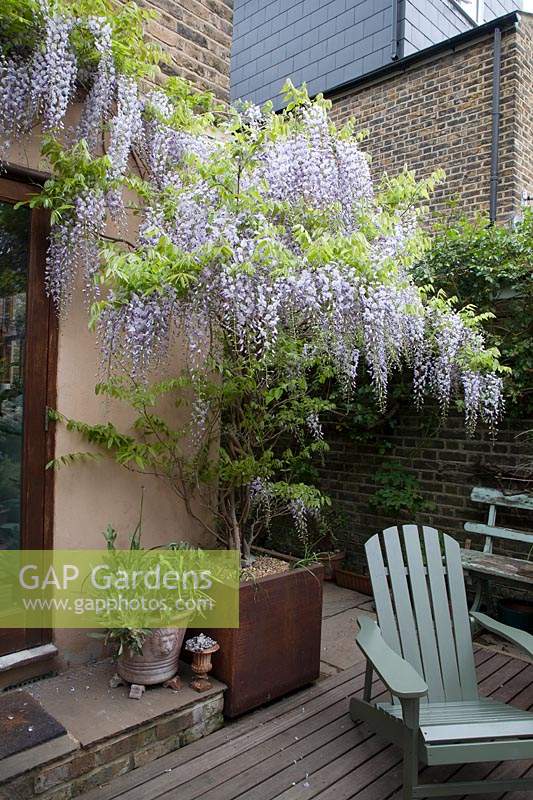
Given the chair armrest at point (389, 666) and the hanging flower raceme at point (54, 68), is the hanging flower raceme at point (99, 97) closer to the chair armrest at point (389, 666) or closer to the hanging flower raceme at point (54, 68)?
the hanging flower raceme at point (54, 68)

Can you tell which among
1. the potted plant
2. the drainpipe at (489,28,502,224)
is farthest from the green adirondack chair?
the drainpipe at (489,28,502,224)

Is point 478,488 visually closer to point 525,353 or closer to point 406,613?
point 525,353

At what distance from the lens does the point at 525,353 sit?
3.86 metres

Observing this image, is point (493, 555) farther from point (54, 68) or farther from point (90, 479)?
point (54, 68)

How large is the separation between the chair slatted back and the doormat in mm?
1304

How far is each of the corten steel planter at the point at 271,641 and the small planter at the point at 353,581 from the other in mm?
1612

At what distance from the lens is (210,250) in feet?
7.37

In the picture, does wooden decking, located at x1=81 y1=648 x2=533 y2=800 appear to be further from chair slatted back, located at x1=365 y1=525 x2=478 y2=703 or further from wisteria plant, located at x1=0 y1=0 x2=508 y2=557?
wisteria plant, located at x1=0 y1=0 x2=508 y2=557

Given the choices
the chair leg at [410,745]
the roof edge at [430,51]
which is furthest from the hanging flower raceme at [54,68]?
the roof edge at [430,51]

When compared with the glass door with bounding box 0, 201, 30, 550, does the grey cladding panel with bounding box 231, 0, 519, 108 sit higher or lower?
higher

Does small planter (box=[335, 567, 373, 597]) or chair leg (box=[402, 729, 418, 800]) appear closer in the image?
chair leg (box=[402, 729, 418, 800])

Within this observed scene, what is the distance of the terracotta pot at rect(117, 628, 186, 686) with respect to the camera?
2438 mm

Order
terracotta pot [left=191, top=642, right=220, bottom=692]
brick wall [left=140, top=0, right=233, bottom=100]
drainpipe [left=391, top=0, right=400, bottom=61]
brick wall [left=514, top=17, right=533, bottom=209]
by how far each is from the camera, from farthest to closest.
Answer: drainpipe [left=391, top=0, right=400, bottom=61] → brick wall [left=514, top=17, right=533, bottom=209] → brick wall [left=140, top=0, right=233, bottom=100] → terracotta pot [left=191, top=642, right=220, bottom=692]

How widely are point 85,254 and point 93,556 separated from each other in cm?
139
